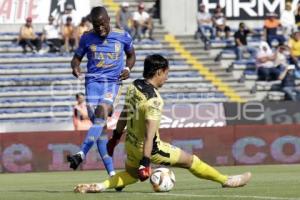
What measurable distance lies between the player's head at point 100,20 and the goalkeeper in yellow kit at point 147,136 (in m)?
2.49

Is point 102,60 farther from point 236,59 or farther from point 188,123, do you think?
point 236,59

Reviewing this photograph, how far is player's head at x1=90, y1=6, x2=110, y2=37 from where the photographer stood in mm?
14312

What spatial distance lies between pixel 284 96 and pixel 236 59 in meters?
2.72

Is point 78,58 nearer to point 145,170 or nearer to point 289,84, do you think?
point 145,170

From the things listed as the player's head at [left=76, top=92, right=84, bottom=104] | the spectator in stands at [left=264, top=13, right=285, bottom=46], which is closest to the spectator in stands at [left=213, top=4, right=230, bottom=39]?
the spectator in stands at [left=264, top=13, right=285, bottom=46]

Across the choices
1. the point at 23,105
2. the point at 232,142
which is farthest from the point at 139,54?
the point at 232,142

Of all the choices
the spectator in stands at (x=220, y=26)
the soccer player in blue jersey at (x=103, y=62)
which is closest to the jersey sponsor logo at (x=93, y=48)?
the soccer player in blue jersey at (x=103, y=62)

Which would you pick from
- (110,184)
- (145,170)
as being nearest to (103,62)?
(110,184)

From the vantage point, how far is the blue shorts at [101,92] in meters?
14.4

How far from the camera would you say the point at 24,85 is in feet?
94.6

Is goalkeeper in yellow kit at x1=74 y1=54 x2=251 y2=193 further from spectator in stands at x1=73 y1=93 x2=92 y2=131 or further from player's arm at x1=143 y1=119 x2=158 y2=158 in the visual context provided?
spectator in stands at x1=73 y1=93 x2=92 y2=131

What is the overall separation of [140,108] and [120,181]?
1160mm

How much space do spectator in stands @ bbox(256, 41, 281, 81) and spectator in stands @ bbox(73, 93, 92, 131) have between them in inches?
298

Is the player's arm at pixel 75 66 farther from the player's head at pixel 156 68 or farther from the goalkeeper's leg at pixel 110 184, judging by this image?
the player's head at pixel 156 68
